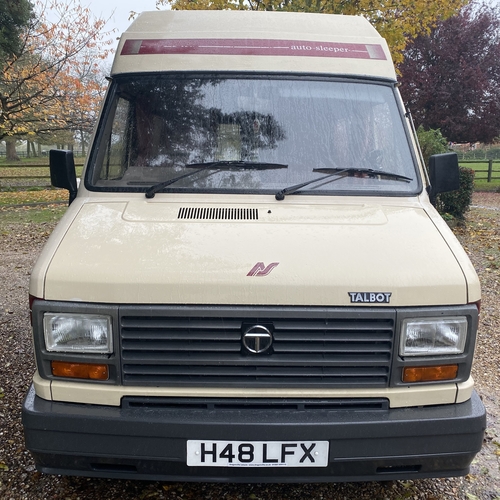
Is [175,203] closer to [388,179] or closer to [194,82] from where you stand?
[194,82]

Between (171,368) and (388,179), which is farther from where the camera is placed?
(388,179)

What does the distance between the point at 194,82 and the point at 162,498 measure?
2639 mm

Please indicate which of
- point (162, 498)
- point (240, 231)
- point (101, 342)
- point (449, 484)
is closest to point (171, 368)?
point (101, 342)

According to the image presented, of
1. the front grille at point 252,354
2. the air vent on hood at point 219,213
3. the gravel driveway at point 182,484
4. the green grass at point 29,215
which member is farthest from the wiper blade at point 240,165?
the green grass at point 29,215

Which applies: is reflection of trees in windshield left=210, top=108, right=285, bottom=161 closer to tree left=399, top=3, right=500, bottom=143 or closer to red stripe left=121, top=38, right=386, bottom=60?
red stripe left=121, top=38, right=386, bottom=60

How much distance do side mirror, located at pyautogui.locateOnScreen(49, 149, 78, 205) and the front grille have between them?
5.39ft

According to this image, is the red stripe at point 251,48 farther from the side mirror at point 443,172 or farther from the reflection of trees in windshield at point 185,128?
the side mirror at point 443,172

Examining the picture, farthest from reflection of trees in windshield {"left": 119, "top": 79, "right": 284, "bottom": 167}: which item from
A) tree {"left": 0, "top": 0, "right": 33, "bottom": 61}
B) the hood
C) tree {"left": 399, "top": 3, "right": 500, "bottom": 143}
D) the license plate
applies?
tree {"left": 399, "top": 3, "right": 500, "bottom": 143}

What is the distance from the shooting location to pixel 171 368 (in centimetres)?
255

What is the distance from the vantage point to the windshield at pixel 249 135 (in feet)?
10.8

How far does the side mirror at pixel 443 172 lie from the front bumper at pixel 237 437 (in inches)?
64.7

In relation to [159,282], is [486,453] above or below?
below

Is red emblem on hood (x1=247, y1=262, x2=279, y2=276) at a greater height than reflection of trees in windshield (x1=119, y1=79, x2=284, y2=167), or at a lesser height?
lesser

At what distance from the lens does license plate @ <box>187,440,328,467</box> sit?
246 cm
